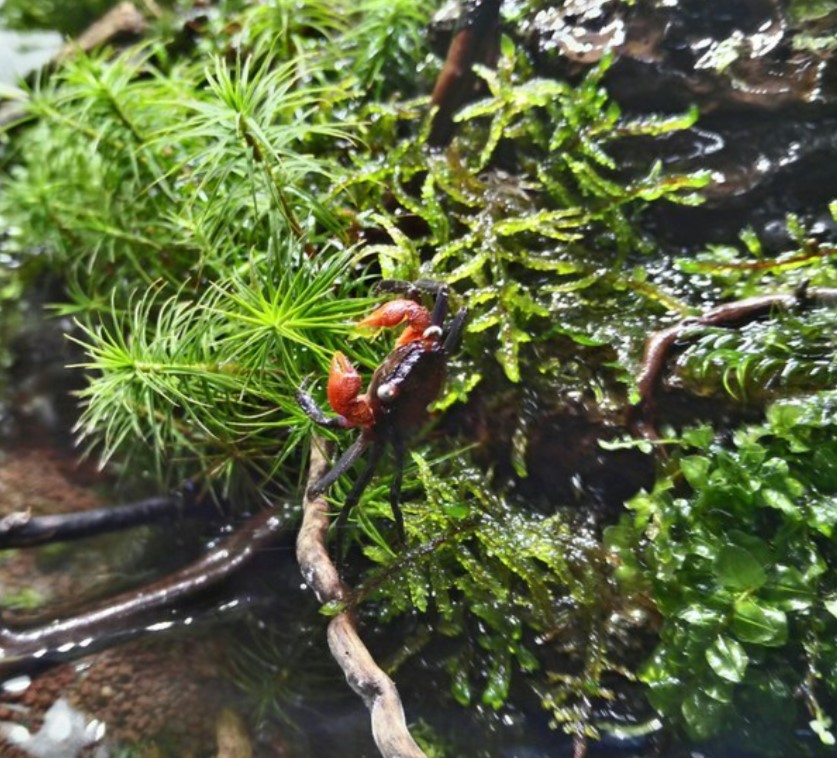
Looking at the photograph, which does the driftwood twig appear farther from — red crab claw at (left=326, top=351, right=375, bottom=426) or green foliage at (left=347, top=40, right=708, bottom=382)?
red crab claw at (left=326, top=351, right=375, bottom=426)

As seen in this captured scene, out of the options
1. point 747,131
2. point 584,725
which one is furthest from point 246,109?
point 584,725

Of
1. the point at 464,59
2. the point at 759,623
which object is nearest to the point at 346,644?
the point at 759,623

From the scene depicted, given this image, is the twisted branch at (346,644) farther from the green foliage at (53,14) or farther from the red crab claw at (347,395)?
the green foliage at (53,14)

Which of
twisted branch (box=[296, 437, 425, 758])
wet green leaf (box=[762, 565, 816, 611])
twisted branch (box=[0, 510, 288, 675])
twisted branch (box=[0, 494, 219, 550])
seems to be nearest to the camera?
twisted branch (box=[296, 437, 425, 758])

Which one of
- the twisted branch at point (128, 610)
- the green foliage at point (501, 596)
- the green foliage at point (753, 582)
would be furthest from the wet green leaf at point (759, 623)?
the twisted branch at point (128, 610)

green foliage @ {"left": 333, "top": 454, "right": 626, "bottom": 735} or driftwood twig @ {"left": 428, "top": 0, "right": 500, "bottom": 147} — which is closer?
green foliage @ {"left": 333, "top": 454, "right": 626, "bottom": 735}

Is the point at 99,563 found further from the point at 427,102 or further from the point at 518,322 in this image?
the point at 427,102

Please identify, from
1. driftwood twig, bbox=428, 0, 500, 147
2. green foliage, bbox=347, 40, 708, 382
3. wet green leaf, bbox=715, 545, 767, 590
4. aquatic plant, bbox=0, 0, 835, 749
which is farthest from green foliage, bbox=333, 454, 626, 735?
driftwood twig, bbox=428, 0, 500, 147
